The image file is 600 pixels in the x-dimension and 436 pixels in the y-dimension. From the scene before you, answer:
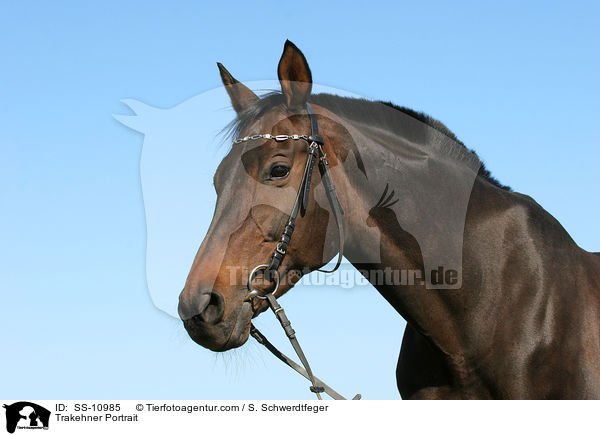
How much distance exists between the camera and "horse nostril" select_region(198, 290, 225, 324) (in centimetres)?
374

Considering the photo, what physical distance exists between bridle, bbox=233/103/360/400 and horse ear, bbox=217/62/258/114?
0.58 meters

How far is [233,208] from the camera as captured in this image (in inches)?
156

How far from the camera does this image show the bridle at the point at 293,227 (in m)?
4.03

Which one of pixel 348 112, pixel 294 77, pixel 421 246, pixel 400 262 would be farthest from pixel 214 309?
pixel 348 112

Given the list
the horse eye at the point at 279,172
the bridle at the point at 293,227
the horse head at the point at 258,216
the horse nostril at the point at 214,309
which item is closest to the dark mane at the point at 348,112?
the horse head at the point at 258,216

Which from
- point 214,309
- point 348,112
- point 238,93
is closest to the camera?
point 214,309

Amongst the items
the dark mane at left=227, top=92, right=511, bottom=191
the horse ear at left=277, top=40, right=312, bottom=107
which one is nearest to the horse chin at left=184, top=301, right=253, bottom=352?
the dark mane at left=227, top=92, right=511, bottom=191

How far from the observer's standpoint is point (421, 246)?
4.36 metres

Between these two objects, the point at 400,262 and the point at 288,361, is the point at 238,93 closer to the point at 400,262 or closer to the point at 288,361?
the point at 400,262

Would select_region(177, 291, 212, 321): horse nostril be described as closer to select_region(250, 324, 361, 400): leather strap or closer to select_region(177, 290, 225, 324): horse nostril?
→ select_region(177, 290, 225, 324): horse nostril

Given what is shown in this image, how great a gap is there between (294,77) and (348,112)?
58cm

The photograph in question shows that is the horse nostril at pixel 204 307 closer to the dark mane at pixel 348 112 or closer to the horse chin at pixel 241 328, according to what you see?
the horse chin at pixel 241 328

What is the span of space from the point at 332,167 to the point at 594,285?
2.33 metres
